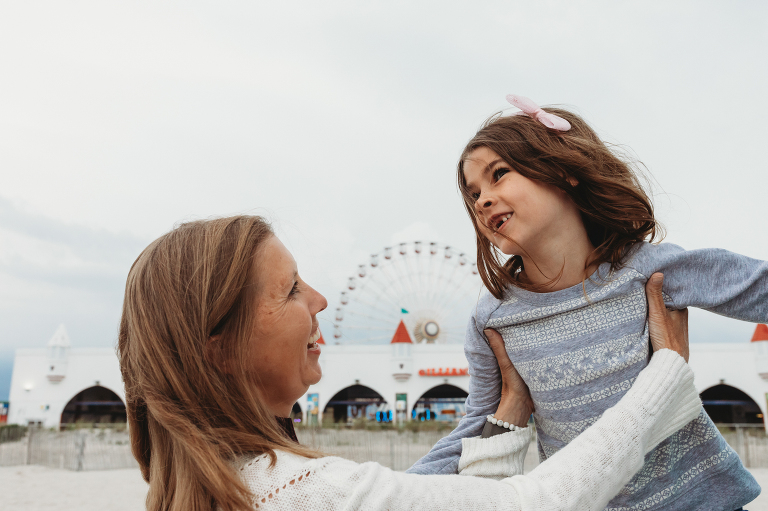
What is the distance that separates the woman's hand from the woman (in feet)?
0.64

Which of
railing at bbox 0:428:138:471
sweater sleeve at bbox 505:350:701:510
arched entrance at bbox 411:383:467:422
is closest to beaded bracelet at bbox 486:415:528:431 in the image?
sweater sleeve at bbox 505:350:701:510

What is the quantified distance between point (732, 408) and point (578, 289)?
26587 mm

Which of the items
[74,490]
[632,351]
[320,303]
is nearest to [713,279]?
[632,351]

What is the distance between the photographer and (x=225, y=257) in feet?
4.18

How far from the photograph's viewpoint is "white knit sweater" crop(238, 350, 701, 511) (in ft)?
3.37

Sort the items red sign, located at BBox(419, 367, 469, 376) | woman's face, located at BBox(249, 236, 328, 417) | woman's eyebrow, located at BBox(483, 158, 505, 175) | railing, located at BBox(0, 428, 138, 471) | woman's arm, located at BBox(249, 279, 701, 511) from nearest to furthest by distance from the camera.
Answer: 1. woman's arm, located at BBox(249, 279, 701, 511)
2. woman's face, located at BBox(249, 236, 328, 417)
3. woman's eyebrow, located at BBox(483, 158, 505, 175)
4. railing, located at BBox(0, 428, 138, 471)
5. red sign, located at BBox(419, 367, 469, 376)

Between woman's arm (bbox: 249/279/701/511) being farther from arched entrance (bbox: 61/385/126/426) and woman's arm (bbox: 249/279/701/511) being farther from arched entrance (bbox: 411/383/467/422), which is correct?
arched entrance (bbox: 61/385/126/426)

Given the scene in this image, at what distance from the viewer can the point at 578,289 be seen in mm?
1846

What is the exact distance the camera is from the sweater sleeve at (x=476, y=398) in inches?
77.2

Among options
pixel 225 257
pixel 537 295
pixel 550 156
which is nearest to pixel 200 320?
pixel 225 257

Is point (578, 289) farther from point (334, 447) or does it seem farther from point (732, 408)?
point (732, 408)

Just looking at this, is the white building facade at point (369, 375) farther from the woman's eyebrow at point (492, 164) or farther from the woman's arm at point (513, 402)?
the woman's eyebrow at point (492, 164)

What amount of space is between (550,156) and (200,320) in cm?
129

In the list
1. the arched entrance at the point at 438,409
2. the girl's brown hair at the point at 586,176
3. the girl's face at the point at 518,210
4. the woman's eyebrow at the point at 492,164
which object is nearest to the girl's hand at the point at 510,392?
the girl's brown hair at the point at 586,176
